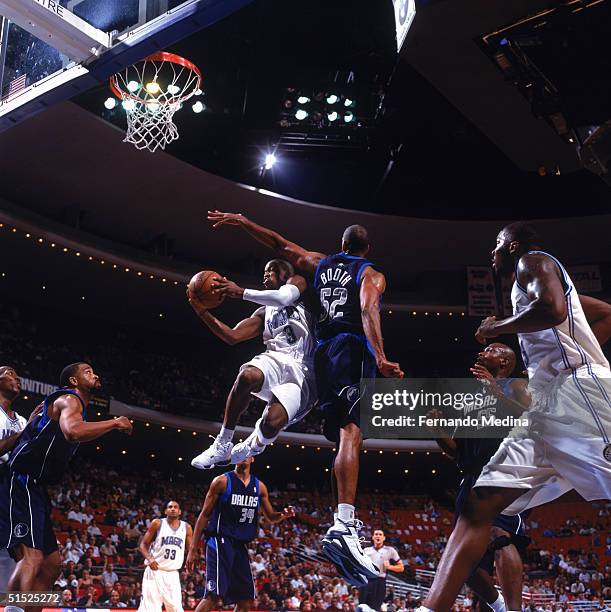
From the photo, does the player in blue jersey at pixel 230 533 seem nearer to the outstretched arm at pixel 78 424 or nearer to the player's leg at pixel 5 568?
the player's leg at pixel 5 568

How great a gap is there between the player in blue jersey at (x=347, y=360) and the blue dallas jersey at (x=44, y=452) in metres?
2.03

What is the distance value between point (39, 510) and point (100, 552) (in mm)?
10258

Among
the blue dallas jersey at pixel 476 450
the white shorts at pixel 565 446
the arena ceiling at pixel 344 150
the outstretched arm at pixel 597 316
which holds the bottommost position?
the white shorts at pixel 565 446

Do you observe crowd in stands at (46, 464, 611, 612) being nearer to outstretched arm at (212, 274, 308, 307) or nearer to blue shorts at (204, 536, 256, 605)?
blue shorts at (204, 536, 256, 605)

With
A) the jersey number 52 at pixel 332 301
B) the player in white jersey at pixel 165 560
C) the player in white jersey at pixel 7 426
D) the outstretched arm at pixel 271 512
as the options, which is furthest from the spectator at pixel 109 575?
the jersey number 52 at pixel 332 301

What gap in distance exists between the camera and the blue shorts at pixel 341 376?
486 cm

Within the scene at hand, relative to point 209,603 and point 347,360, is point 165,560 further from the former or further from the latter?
point 347,360

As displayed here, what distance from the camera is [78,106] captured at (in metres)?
15.4

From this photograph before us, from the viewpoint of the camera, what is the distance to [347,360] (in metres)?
4.98

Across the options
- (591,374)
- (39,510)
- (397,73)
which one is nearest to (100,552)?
(39,510)

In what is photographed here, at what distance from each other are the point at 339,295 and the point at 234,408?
106cm

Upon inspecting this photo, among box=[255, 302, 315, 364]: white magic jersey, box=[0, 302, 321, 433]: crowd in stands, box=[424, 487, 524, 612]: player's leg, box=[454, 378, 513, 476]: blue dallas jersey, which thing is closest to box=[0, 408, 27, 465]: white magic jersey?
box=[255, 302, 315, 364]: white magic jersey

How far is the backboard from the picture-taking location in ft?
17.6

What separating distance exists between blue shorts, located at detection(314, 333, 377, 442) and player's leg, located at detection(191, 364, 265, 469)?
0.45 metres
